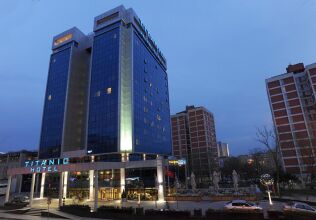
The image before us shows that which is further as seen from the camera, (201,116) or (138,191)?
(201,116)

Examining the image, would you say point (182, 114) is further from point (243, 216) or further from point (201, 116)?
point (243, 216)

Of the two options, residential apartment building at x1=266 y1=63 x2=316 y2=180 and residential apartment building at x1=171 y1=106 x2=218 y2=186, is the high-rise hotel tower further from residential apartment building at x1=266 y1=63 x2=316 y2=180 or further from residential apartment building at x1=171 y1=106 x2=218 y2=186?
residential apartment building at x1=266 y1=63 x2=316 y2=180

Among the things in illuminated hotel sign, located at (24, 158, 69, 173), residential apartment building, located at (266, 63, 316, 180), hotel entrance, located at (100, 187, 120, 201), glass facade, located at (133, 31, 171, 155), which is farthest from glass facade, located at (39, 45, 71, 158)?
residential apartment building, located at (266, 63, 316, 180)

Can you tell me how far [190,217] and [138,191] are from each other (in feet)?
87.6

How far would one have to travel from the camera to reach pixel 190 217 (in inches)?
955

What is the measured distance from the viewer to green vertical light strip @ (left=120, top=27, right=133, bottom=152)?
73125 millimetres

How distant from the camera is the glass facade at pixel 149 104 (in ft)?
261

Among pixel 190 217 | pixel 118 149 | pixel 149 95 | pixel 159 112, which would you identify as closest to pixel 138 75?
pixel 149 95

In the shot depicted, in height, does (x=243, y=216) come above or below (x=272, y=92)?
below

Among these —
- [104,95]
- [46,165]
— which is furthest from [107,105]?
[46,165]

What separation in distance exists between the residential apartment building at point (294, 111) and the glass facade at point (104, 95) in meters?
58.2

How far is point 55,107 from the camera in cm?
9088

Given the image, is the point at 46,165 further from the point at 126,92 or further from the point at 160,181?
the point at 126,92

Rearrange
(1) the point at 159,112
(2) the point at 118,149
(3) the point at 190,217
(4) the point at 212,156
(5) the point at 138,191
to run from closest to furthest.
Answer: (3) the point at 190,217
(5) the point at 138,191
(2) the point at 118,149
(1) the point at 159,112
(4) the point at 212,156
